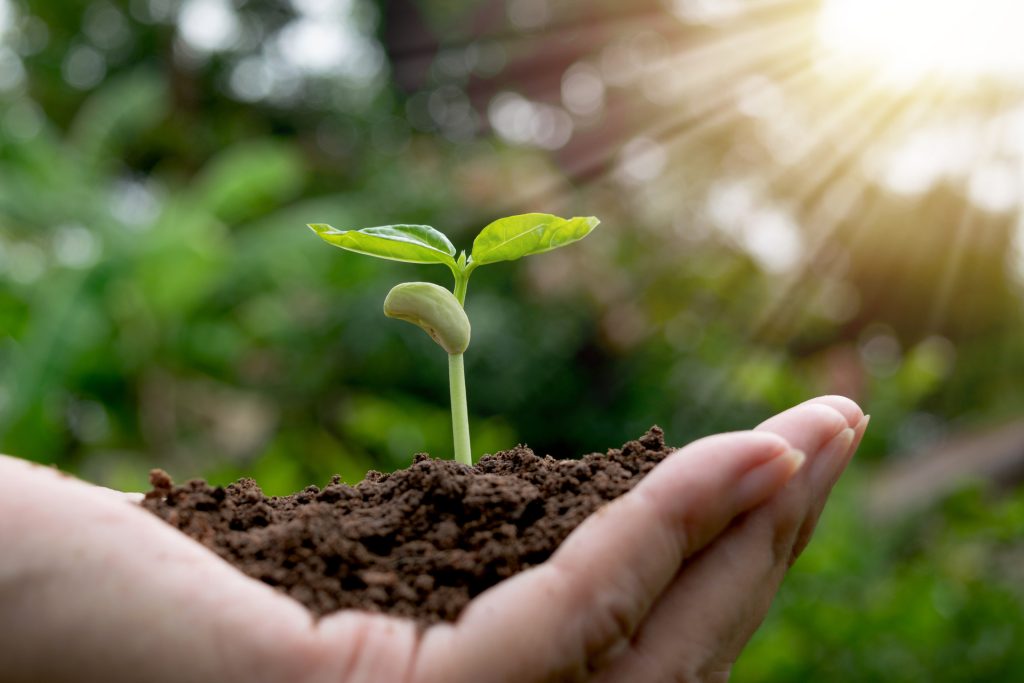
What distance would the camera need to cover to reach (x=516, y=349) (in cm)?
532

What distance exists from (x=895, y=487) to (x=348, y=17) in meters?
7.39

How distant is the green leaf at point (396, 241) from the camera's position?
0.87 metres

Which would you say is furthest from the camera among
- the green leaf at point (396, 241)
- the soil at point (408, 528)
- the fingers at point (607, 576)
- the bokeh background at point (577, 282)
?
the bokeh background at point (577, 282)

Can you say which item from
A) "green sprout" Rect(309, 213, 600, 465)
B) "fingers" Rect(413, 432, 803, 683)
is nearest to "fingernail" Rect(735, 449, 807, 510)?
"fingers" Rect(413, 432, 803, 683)

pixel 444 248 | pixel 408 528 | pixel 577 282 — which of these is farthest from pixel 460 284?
pixel 577 282

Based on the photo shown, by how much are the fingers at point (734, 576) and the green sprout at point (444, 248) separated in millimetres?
319

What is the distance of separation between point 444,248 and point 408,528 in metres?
0.32

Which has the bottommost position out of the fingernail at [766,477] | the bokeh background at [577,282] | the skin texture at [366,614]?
the skin texture at [366,614]

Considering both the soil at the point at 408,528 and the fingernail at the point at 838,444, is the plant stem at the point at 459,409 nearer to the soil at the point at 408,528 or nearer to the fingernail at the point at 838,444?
the soil at the point at 408,528

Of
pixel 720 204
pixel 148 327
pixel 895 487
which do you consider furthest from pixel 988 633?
pixel 148 327

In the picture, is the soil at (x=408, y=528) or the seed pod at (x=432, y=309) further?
the seed pod at (x=432, y=309)

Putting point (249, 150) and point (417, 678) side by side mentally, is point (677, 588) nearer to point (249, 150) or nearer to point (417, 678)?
point (417, 678)

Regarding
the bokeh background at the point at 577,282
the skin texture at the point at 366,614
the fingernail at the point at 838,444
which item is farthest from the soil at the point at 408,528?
the bokeh background at the point at 577,282

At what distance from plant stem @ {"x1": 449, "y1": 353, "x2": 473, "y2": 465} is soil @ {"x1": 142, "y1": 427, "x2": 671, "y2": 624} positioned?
0.28 feet
